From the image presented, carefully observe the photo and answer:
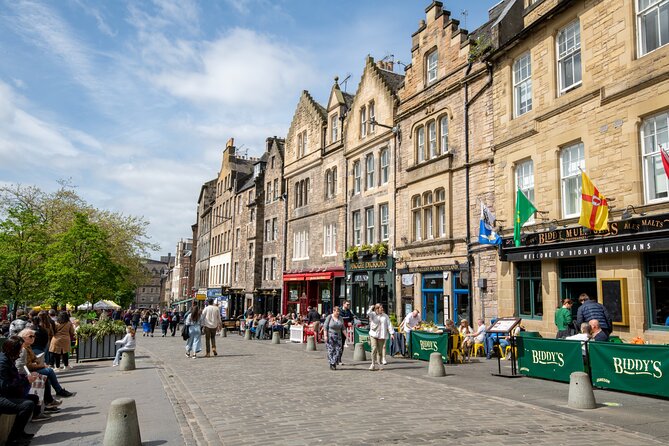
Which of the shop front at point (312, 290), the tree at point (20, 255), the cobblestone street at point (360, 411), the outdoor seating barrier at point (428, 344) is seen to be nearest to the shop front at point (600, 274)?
the outdoor seating barrier at point (428, 344)

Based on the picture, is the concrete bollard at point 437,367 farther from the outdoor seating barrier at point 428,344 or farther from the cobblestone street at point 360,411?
the outdoor seating barrier at point 428,344

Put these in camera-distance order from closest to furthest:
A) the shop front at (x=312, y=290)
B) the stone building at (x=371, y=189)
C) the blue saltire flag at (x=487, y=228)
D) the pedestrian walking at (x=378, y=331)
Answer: the pedestrian walking at (x=378, y=331)
the blue saltire flag at (x=487, y=228)
the stone building at (x=371, y=189)
the shop front at (x=312, y=290)

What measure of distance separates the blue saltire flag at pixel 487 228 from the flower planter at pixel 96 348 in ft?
Answer: 42.3

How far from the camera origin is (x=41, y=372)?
32.5 ft

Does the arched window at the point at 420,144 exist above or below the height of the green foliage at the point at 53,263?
above

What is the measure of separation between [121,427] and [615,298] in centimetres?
1221

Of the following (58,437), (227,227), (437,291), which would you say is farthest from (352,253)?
(227,227)

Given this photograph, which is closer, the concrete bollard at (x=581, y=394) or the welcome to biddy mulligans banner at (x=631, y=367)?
the concrete bollard at (x=581, y=394)

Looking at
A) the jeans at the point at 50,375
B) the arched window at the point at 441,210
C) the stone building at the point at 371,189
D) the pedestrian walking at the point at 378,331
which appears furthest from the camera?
the stone building at the point at 371,189

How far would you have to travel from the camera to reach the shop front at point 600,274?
42.5 feet

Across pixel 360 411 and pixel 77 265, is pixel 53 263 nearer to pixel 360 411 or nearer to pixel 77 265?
pixel 77 265

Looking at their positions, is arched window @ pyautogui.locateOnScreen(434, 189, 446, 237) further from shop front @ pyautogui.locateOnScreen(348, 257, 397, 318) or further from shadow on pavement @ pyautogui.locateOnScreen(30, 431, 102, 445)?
shadow on pavement @ pyautogui.locateOnScreen(30, 431, 102, 445)

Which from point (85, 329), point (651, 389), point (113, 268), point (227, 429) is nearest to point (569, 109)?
point (651, 389)

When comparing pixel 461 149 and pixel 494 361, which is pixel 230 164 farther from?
pixel 494 361
